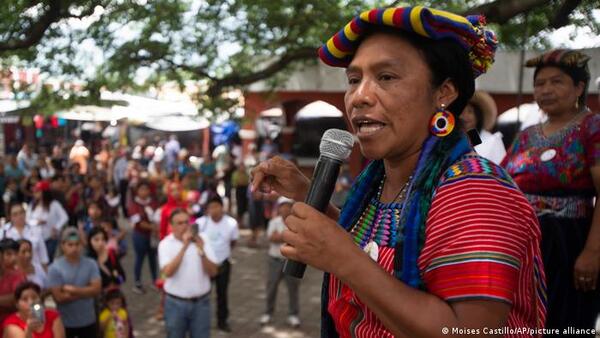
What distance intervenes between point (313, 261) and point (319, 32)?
492cm

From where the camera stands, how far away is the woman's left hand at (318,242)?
1.39m

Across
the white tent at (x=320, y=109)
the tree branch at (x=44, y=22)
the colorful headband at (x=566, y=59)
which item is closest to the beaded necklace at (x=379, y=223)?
the colorful headband at (x=566, y=59)

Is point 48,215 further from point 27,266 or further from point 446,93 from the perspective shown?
point 446,93

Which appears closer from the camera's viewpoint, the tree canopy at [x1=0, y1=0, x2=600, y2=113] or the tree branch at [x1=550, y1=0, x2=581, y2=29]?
the tree branch at [x1=550, y1=0, x2=581, y2=29]

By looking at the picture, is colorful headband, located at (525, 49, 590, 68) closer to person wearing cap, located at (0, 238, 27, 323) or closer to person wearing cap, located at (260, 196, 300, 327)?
person wearing cap, located at (0, 238, 27, 323)

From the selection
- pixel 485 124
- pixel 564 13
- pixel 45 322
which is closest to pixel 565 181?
pixel 564 13

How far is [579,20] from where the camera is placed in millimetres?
3162

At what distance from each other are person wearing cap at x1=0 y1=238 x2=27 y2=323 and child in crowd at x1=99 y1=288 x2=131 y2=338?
837 millimetres

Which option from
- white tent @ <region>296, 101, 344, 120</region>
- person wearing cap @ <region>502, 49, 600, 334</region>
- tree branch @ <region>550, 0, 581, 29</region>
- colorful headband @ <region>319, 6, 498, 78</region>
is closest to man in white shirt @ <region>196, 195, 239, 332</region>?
tree branch @ <region>550, 0, 581, 29</region>

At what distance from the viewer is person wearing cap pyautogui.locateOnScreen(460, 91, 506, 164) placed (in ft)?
11.5

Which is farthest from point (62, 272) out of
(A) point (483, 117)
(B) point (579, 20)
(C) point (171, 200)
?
(B) point (579, 20)

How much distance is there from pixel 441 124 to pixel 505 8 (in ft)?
7.14

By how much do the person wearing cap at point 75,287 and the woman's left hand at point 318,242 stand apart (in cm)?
506

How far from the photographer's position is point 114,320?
20.1 feet
